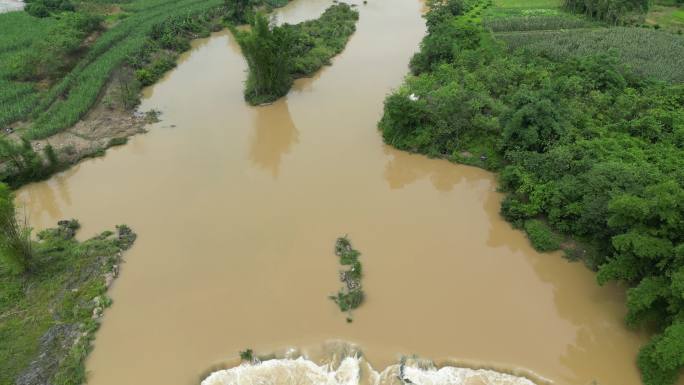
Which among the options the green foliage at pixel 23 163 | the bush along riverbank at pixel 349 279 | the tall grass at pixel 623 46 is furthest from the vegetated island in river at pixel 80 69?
the tall grass at pixel 623 46

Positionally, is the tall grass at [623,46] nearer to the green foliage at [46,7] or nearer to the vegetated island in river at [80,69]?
the vegetated island in river at [80,69]

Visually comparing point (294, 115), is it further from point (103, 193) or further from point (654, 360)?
point (654, 360)

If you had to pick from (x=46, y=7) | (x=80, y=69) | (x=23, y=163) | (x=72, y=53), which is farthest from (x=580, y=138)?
(x=46, y=7)

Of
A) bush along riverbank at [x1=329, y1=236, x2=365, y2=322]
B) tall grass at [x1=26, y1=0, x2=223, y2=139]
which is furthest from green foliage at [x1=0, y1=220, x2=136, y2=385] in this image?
tall grass at [x1=26, y1=0, x2=223, y2=139]

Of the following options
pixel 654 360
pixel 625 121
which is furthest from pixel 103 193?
pixel 625 121

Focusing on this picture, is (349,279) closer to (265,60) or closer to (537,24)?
(265,60)

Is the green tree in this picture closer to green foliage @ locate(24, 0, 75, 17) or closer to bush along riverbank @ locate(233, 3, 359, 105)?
bush along riverbank @ locate(233, 3, 359, 105)
